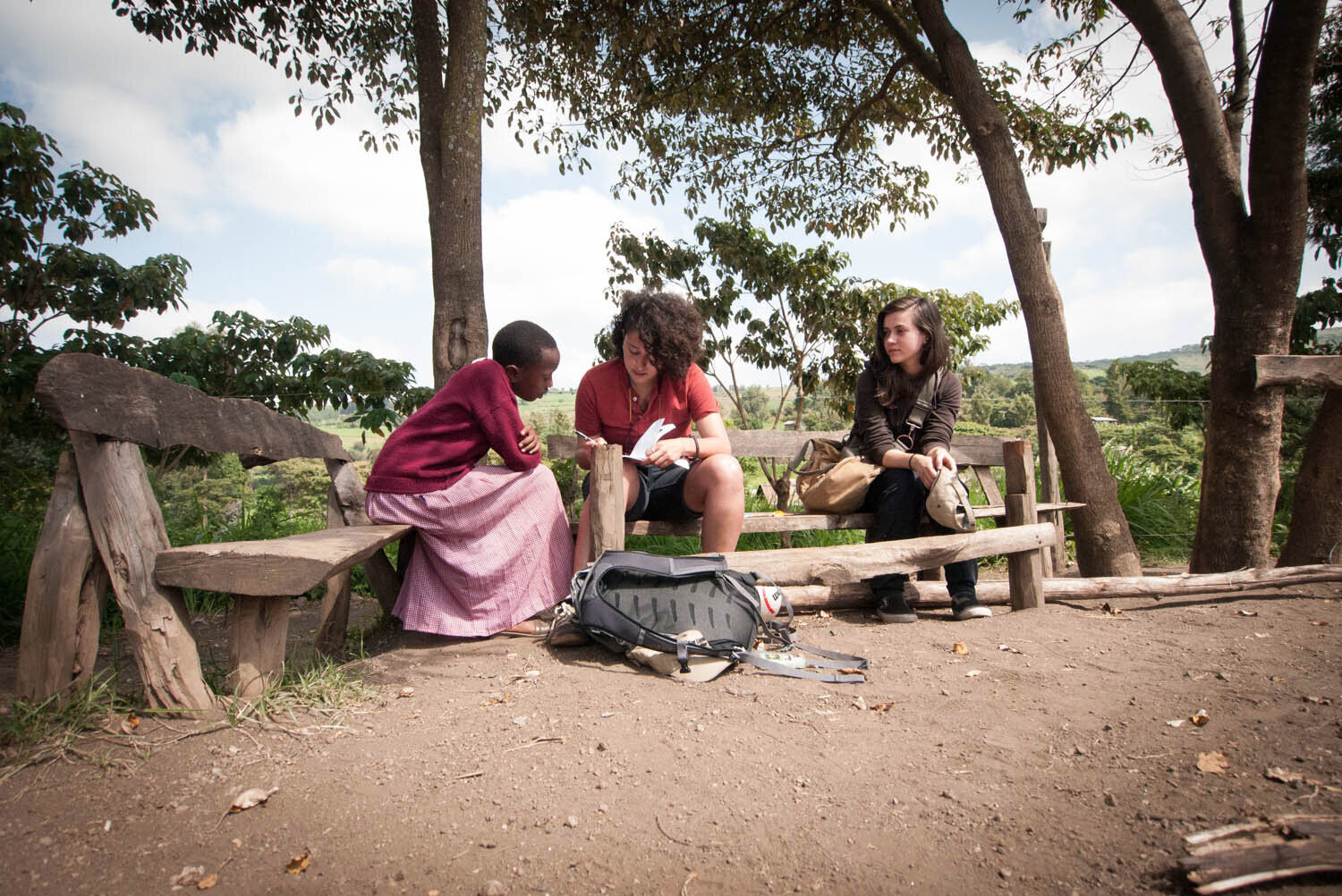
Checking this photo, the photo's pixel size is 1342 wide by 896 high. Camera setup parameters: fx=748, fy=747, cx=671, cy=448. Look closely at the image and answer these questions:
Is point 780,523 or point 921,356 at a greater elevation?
point 921,356

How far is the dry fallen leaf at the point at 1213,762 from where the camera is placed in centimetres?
205

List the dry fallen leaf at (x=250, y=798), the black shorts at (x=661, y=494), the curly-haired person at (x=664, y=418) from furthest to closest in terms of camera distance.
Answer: the black shorts at (x=661, y=494), the curly-haired person at (x=664, y=418), the dry fallen leaf at (x=250, y=798)

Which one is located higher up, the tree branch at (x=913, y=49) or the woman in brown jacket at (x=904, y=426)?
the tree branch at (x=913, y=49)

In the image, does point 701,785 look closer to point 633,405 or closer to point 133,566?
point 133,566

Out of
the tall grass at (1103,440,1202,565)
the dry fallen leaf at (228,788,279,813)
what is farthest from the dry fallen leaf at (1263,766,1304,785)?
the tall grass at (1103,440,1202,565)

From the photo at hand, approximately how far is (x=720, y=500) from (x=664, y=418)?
525mm

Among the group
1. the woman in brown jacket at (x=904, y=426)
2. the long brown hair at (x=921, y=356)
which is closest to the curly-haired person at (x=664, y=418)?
the woman in brown jacket at (x=904, y=426)

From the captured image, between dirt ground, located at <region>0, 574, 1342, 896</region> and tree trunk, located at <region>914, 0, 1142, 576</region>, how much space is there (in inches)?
67.7

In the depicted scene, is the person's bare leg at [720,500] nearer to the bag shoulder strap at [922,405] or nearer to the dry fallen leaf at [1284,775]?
the bag shoulder strap at [922,405]

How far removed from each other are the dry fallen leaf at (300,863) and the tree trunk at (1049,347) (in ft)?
14.6

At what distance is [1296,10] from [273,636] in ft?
19.0

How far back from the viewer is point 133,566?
2238 mm

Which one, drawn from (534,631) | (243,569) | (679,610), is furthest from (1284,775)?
(243,569)

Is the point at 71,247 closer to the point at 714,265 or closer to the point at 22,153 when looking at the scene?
the point at 22,153
